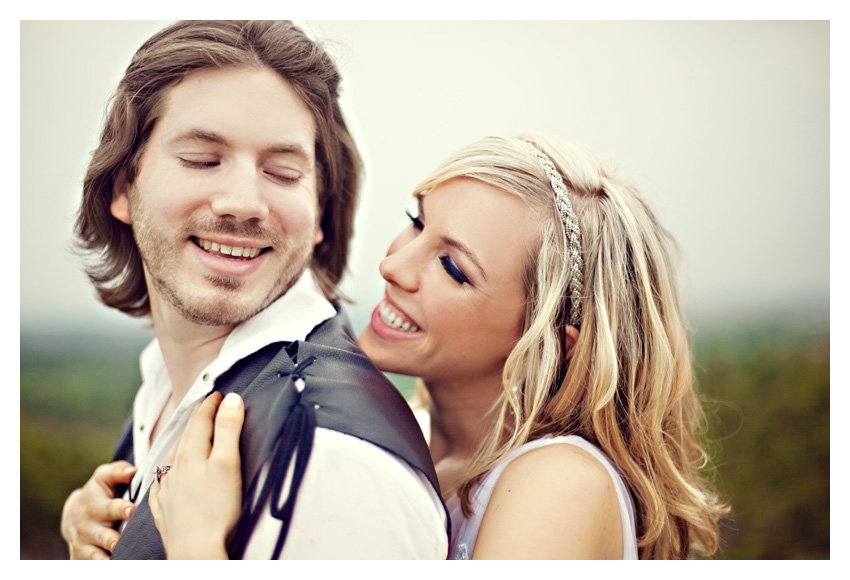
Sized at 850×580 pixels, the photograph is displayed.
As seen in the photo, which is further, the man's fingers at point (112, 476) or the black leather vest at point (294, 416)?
the man's fingers at point (112, 476)

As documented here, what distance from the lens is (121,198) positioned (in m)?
2.10

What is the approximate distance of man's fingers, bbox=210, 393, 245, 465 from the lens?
5.26 feet

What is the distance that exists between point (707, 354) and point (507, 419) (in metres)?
1.51

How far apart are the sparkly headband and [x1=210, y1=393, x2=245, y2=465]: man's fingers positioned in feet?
3.94

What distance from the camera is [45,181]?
2.23 meters

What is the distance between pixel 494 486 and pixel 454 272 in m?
0.74

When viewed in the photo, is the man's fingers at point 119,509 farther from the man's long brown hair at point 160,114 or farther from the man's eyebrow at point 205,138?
the man's eyebrow at point 205,138

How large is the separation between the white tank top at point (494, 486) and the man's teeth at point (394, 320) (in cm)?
57

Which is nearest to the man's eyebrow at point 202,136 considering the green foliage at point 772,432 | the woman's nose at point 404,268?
the woman's nose at point 404,268

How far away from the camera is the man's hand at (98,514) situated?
2.02 m

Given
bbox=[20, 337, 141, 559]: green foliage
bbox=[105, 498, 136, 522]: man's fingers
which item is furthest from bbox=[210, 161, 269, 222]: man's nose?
bbox=[20, 337, 141, 559]: green foliage

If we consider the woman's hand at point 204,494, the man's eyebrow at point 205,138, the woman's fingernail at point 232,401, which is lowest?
the woman's hand at point 204,494

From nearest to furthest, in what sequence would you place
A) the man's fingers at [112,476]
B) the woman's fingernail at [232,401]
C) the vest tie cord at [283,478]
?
the vest tie cord at [283,478] < the woman's fingernail at [232,401] < the man's fingers at [112,476]
